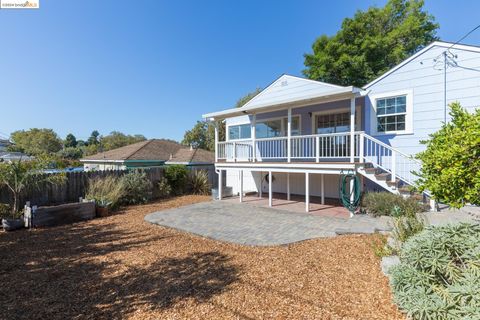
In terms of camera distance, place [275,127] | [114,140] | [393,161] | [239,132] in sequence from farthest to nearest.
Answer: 1. [114,140]
2. [239,132]
3. [275,127]
4. [393,161]

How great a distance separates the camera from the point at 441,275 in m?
2.59

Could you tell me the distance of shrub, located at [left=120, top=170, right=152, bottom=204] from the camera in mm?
10250

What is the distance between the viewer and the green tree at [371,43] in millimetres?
17047

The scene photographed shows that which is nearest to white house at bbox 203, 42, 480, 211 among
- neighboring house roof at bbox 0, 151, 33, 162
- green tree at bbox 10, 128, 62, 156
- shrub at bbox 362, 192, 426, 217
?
shrub at bbox 362, 192, 426, 217

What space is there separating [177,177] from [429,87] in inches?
451

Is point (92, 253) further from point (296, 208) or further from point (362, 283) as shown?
point (296, 208)

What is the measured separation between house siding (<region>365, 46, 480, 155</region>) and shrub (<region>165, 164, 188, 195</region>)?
9379 mm

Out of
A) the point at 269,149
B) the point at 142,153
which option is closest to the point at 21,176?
the point at 269,149

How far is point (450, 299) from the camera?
7.63 feet

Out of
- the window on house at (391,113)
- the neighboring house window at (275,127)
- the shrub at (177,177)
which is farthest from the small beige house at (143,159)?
the window on house at (391,113)

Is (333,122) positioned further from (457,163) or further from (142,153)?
(142,153)

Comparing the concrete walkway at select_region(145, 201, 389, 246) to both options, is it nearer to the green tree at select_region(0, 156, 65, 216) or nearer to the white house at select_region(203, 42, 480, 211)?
the white house at select_region(203, 42, 480, 211)

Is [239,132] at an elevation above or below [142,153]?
above

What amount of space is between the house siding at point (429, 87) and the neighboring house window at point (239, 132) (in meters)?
5.97
